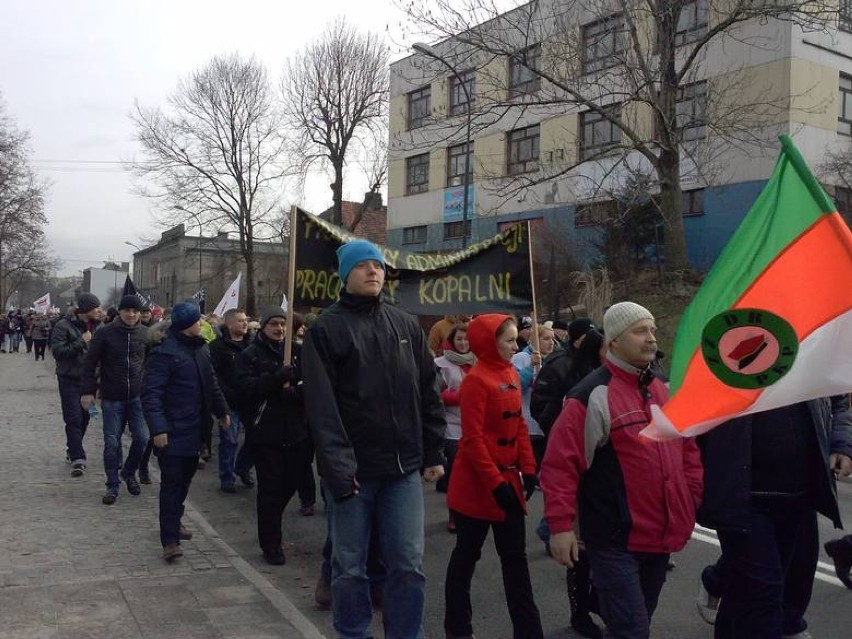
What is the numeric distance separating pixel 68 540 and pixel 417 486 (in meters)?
3.64

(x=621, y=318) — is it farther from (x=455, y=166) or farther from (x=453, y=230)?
(x=455, y=166)

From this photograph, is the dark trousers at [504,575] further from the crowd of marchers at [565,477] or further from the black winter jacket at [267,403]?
the black winter jacket at [267,403]

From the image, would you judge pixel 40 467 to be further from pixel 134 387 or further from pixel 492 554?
pixel 492 554

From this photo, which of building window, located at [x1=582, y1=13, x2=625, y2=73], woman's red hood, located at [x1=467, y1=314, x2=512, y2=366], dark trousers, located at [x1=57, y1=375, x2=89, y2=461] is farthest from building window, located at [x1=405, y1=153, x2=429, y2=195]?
woman's red hood, located at [x1=467, y1=314, x2=512, y2=366]

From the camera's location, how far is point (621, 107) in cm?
2094

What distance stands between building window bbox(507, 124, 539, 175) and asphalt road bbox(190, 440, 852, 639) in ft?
90.1

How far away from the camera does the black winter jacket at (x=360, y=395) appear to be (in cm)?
369

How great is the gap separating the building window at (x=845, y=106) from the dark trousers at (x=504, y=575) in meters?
27.0

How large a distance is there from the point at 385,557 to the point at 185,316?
304 cm

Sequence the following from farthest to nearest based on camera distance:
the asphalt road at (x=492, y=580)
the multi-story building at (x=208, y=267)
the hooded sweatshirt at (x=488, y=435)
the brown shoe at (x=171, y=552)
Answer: the multi-story building at (x=208, y=267) → the brown shoe at (x=171, y=552) → the asphalt road at (x=492, y=580) → the hooded sweatshirt at (x=488, y=435)

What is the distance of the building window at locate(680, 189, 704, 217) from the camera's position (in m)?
28.2

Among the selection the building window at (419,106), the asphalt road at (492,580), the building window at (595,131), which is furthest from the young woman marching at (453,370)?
the building window at (419,106)

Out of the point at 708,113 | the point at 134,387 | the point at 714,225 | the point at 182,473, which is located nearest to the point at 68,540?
the point at 182,473

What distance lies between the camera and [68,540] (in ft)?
20.7
